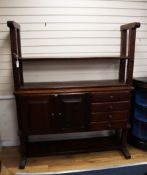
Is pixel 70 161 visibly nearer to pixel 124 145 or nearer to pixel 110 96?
pixel 124 145

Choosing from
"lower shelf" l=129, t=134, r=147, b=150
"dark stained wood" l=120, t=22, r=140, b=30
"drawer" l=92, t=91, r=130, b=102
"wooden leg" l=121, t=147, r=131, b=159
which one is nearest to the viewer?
"dark stained wood" l=120, t=22, r=140, b=30

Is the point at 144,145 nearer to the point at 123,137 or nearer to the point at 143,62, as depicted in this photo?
the point at 123,137

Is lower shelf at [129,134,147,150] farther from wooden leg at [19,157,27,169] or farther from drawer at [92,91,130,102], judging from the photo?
wooden leg at [19,157,27,169]

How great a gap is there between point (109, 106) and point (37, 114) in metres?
0.82

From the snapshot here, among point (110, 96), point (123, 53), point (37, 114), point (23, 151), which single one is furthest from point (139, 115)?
point (23, 151)

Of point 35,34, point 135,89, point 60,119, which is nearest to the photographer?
point 60,119

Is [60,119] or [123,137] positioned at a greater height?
[60,119]

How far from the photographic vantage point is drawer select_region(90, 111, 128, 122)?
2.15 meters

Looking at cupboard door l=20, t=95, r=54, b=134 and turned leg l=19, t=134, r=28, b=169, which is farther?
turned leg l=19, t=134, r=28, b=169

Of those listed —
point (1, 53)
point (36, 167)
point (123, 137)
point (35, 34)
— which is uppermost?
point (35, 34)

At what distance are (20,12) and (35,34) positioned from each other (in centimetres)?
30

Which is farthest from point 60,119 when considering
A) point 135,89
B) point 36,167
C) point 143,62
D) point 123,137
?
point 143,62

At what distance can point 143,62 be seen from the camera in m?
2.55

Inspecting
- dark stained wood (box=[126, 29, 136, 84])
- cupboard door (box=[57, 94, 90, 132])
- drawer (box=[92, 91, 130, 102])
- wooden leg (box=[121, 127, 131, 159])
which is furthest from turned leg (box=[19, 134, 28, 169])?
dark stained wood (box=[126, 29, 136, 84])
